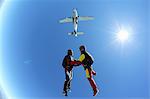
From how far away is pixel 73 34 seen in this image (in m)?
11.5

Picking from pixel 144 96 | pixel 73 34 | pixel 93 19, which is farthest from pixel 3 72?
pixel 144 96

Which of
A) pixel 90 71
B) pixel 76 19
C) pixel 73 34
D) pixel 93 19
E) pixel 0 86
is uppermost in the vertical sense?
pixel 76 19

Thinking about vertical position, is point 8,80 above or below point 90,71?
above

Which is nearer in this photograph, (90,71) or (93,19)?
(90,71)

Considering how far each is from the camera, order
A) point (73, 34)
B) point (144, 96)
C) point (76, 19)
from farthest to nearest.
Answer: point (76, 19) < point (73, 34) < point (144, 96)

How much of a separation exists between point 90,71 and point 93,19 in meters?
3.46

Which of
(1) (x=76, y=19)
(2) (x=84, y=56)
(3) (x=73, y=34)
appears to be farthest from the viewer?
(1) (x=76, y=19)

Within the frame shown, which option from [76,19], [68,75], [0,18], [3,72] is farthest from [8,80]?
[76,19]

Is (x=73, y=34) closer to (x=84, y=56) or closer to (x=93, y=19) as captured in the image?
(x=93, y=19)

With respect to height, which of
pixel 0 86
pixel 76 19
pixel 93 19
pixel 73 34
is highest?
pixel 76 19

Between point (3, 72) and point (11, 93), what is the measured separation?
2.91 ft

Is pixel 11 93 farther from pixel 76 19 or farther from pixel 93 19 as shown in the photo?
pixel 76 19

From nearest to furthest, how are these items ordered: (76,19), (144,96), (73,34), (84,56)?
(84,56) → (144,96) → (73,34) → (76,19)

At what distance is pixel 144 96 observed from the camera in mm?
10742
